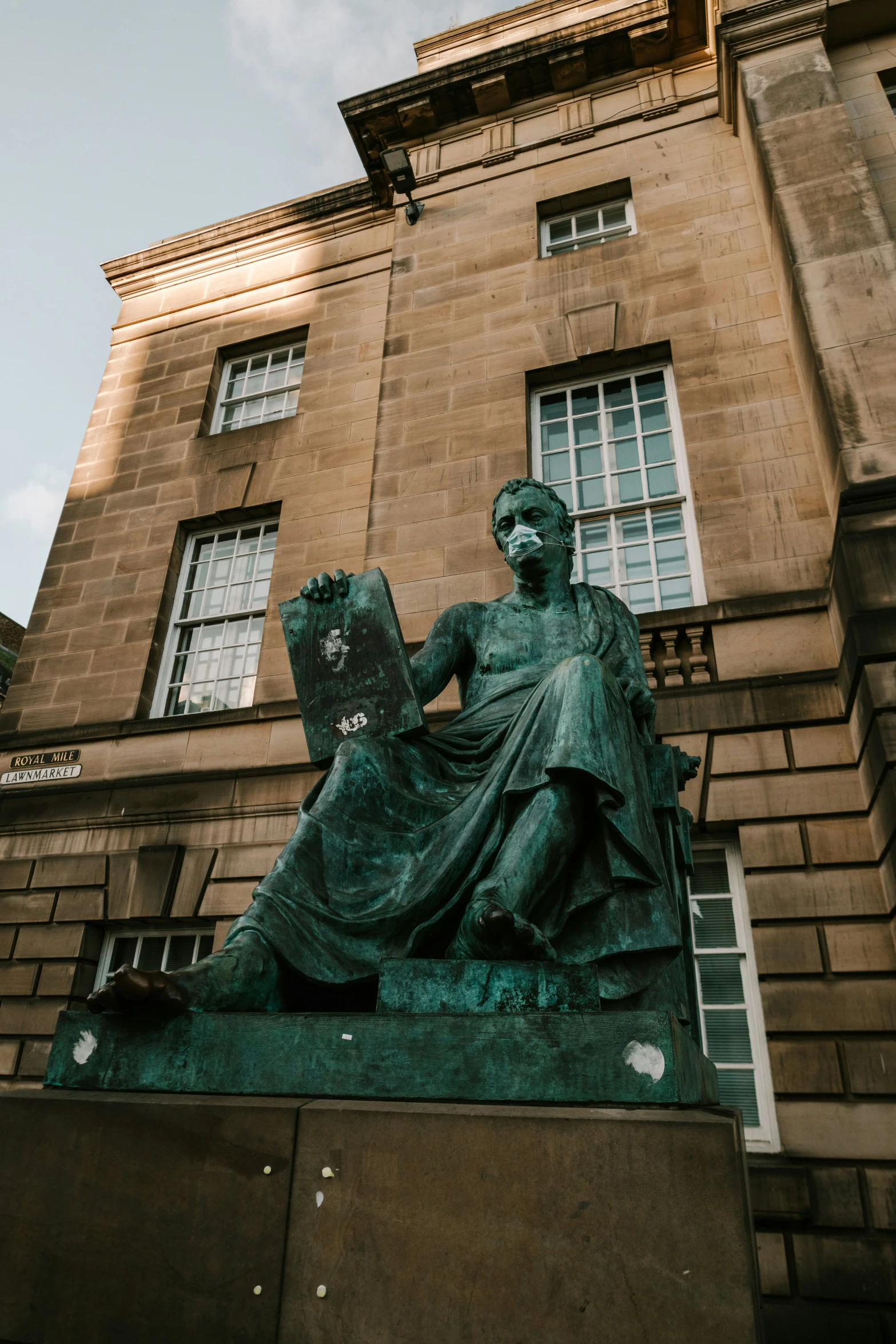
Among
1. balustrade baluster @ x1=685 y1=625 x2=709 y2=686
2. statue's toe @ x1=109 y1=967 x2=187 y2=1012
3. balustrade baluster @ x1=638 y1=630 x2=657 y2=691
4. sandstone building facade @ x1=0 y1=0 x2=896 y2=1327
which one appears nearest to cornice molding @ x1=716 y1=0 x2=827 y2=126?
sandstone building facade @ x1=0 y1=0 x2=896 y2=1327

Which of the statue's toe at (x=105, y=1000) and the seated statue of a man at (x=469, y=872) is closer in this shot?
the statue's toe at (x=105, y=1000)

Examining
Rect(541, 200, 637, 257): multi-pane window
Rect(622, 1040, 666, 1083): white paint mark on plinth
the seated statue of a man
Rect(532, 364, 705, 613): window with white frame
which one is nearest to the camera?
Rect(622, 1040, 666, 1083): white paint mark on plinth

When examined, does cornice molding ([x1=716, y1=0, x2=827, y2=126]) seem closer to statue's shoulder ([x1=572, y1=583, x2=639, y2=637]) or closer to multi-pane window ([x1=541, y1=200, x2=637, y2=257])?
multi-pane window ([x1=541, y1=200, x2=637, y2=257])

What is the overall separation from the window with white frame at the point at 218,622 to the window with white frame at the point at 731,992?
18.3ft

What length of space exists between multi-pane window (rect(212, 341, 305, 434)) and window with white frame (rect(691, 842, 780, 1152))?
28.3 feet

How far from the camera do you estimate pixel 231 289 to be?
13.2m

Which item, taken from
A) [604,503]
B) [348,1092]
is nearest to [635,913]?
[348,1092]

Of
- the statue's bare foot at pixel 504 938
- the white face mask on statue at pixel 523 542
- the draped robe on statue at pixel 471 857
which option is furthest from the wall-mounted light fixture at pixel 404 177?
the statue's bare foot at pixel 504 938

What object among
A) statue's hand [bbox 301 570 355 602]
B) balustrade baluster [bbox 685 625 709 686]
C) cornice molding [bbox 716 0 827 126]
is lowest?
statue's hand [bbox 301 570 355 602]

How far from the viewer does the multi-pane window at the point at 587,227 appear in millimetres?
10688

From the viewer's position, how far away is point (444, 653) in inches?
155

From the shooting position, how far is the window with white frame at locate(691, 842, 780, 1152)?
19.8ft

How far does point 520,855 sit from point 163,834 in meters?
7.09

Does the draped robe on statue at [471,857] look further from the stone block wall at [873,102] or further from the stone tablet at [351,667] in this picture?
the stone block wall at [873,102]
